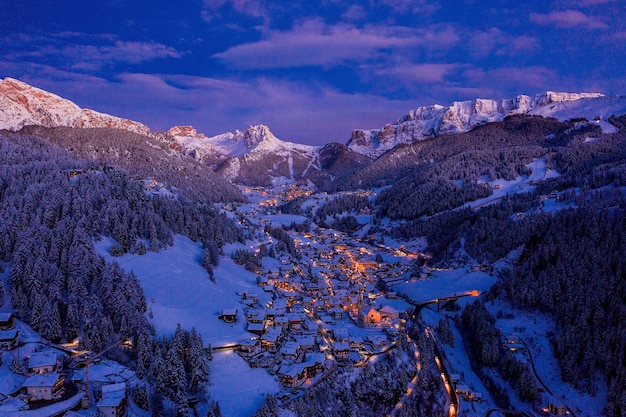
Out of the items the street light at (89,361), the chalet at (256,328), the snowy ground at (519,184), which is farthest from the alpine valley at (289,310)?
the snowy ground at (519,184)

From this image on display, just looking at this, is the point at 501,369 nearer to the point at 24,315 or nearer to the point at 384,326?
the point at 384,326

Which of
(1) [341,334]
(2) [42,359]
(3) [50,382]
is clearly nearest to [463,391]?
(1) [341,334]

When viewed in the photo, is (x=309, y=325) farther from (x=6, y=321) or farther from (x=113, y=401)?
(x=6, y=321)

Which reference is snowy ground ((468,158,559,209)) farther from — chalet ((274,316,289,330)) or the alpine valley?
chalet ((274,316,289,330))

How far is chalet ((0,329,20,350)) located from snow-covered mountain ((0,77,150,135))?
119899mm

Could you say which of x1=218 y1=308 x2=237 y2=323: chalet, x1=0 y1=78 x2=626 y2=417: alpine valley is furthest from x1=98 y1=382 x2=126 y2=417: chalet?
x1=218 y1=308 x2=237 y2=323: chalet

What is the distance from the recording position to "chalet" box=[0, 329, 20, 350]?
33.6 meters

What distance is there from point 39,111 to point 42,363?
5778 inches

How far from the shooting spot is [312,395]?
3550 cm

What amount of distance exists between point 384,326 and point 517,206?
54120mm

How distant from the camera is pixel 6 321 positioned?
35656 millimetres

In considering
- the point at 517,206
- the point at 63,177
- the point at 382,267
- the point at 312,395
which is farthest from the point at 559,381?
the point at 63,177

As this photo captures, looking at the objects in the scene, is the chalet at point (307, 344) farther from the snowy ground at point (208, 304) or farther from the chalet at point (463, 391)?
the chalet at point (463, 391)

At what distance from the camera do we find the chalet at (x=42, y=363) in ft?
103
